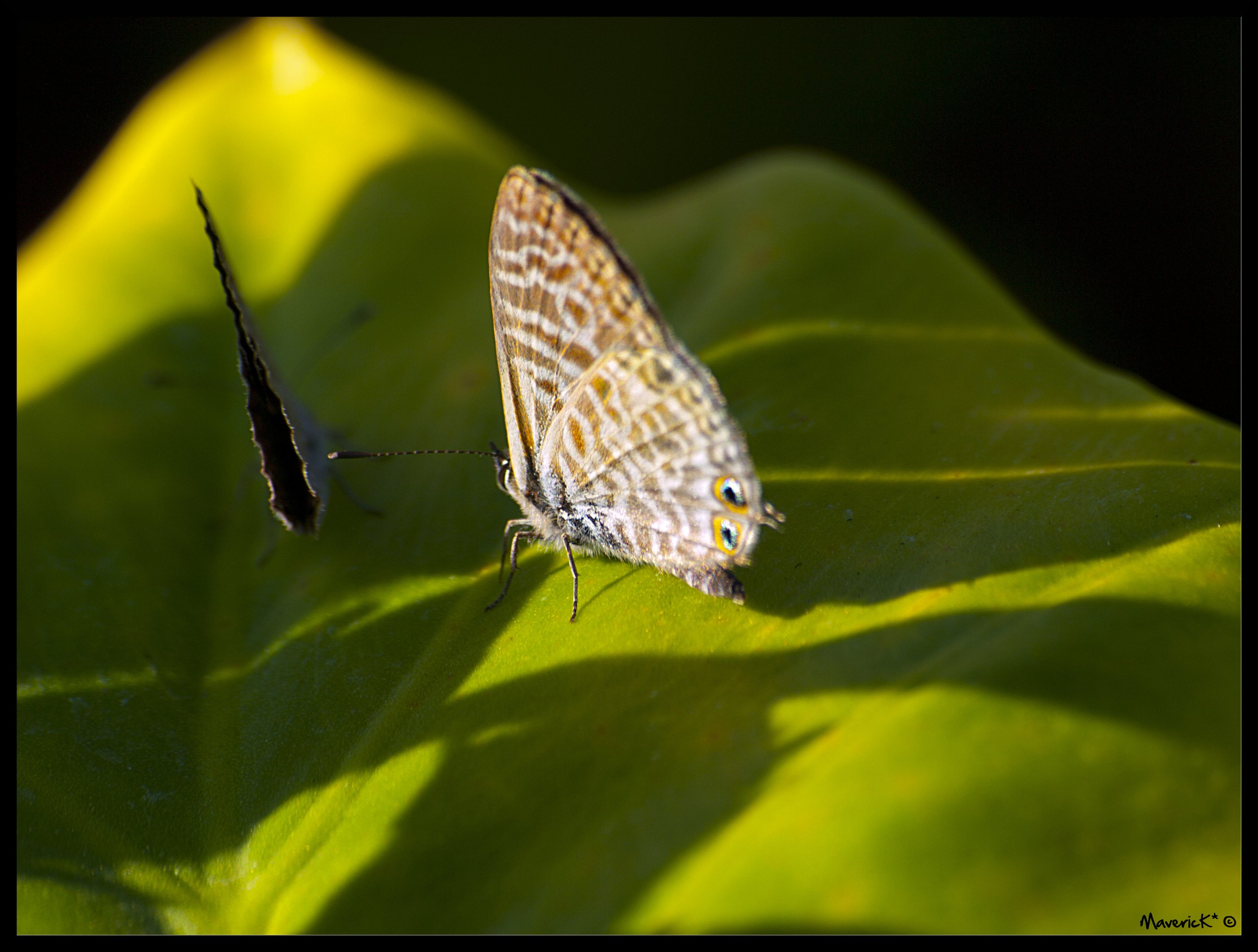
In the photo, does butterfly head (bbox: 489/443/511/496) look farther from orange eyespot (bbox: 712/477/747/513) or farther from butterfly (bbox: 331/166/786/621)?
orange eyespot (bbox: 712/477/747/513)

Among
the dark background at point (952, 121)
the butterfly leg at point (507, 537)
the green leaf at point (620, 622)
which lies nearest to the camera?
the green leaf at point (620, 622)

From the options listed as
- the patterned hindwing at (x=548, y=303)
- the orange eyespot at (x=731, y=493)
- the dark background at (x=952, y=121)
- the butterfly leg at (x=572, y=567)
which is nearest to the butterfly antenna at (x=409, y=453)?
the patterned hindwing at (x=548, y=303)

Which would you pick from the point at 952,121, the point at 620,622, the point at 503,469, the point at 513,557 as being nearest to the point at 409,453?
the point at 503,469

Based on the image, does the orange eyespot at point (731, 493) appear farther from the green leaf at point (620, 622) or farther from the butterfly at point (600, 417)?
the green leaf at point (620, 622)

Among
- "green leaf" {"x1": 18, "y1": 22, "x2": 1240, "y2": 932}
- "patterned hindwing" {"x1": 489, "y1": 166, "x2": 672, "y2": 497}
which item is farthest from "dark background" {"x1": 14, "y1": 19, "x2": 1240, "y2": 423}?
"patterned hindwing" {"x1": 489, "y1": 166, "x2": 672, "y2": 497}

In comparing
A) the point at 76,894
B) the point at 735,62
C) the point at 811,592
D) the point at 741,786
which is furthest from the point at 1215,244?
the point at 76,894
